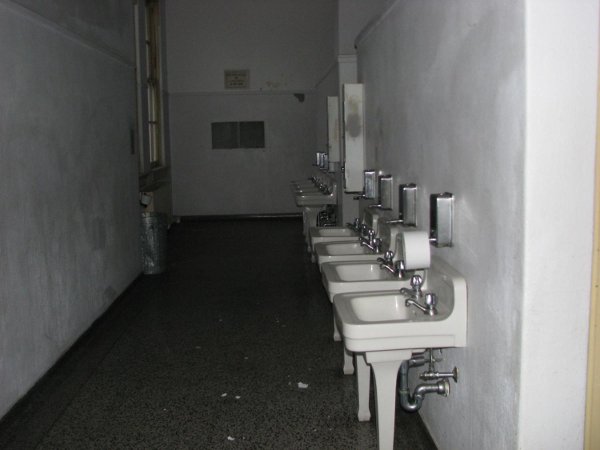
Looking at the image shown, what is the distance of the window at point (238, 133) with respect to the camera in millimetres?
10008

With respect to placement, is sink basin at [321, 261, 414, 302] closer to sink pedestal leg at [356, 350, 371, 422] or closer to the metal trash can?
sink pedestal leg at [356, 350, 371, 422]

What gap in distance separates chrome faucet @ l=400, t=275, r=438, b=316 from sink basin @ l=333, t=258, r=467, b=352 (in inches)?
1.2

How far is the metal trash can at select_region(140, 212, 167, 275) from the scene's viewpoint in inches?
240

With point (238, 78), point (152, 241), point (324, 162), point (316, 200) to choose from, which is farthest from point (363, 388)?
point (238, 78)

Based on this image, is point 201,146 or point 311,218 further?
point 201,146

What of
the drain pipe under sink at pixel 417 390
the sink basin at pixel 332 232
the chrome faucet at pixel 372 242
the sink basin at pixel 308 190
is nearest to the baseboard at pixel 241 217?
the sink basin at pixel 308 190

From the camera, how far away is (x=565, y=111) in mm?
1646

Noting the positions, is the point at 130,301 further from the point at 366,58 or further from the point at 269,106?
the point at 269,106

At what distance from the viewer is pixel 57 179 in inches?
147

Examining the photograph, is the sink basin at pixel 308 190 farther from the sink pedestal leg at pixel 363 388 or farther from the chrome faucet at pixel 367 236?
the sink pedestal leg at pixel 363 388

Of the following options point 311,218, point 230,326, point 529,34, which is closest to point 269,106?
point 311,218

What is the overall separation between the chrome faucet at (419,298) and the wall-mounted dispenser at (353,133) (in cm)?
208

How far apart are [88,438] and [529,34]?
7.70 ft

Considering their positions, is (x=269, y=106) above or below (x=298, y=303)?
above
